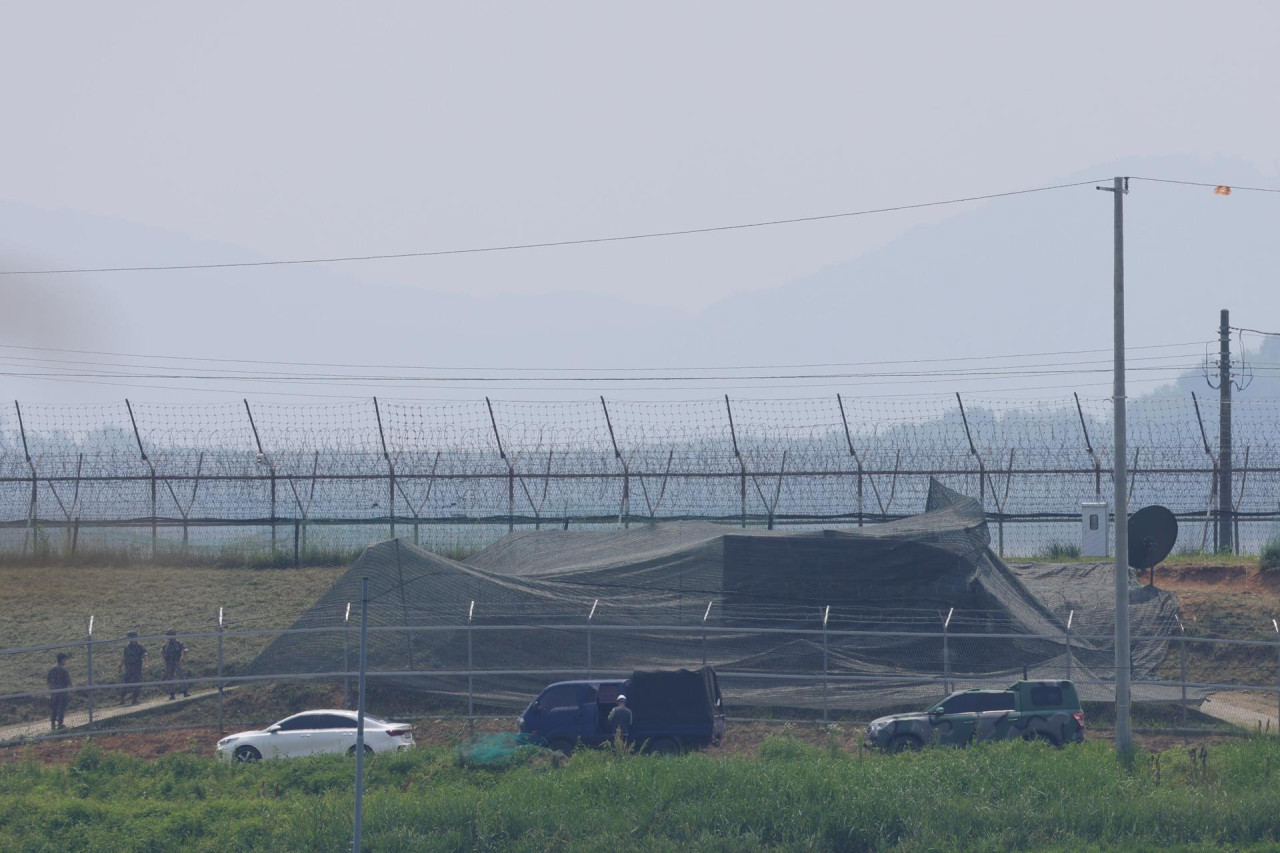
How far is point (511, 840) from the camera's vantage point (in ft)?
45.5

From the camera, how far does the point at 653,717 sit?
17.9 metres

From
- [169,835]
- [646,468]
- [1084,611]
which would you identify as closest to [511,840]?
[169,835]

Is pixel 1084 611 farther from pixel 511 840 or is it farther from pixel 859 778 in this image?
pixel 511 840

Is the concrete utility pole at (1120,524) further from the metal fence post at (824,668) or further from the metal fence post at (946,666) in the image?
the metal fence post at (824,668)

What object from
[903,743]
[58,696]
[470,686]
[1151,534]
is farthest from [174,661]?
[1151,534]

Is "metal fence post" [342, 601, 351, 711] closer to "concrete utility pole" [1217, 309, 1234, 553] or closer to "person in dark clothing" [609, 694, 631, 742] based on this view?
"person in dark clothing" [609, 694, 631, 742]

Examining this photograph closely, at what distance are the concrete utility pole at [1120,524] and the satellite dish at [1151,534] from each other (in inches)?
312

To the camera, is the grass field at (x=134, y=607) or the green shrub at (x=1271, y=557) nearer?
the grass field at (x=134, y=607)

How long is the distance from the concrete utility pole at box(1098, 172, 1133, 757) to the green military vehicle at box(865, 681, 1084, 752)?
1.43 meters

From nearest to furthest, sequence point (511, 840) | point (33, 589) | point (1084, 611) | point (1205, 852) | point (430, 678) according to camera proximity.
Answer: point (1205, 852) → point (511, 840) → point (430, 678) → point (1084, 611) → point (33, 589)

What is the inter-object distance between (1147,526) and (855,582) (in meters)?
6.15

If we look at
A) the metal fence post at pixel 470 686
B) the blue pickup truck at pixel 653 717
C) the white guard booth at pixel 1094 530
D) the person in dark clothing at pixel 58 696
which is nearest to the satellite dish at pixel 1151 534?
the white guard booth at pixel 1094 530

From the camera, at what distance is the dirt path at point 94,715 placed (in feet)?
66.6

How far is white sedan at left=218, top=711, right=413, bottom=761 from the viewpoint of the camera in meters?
18.3
